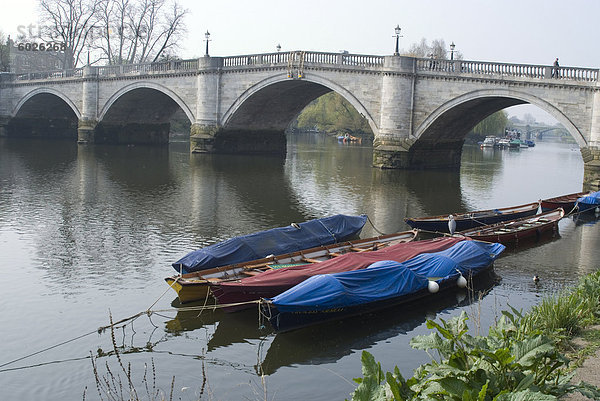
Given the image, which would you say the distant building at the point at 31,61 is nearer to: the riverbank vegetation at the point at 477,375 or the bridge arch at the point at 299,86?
the bridge arch at the point at 299,86

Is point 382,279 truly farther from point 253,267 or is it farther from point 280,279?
point 253,267

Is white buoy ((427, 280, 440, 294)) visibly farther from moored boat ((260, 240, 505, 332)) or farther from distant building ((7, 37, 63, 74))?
distant building ((7, 37, 63, 74))

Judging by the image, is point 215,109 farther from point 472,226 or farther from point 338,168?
point 472,226

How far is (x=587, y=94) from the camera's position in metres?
30.4

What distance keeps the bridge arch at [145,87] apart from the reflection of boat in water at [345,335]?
34.2 meters

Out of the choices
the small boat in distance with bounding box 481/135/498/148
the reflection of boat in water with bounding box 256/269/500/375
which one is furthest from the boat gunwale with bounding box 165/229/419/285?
the small boat in distance with bounding box 481/135/498/148

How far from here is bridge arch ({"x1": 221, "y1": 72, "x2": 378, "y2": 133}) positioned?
3778 cm

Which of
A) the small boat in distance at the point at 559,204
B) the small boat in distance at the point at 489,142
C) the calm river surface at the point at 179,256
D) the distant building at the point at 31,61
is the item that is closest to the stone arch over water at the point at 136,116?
the calm river surface at the point at 179,256

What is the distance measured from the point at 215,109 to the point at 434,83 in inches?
603

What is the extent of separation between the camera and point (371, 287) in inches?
512

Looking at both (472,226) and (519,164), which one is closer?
(472,226)

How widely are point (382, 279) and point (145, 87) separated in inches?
1539

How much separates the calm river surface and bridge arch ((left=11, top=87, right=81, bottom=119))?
1894 cm

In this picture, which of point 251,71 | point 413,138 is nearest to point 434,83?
point 413,138
